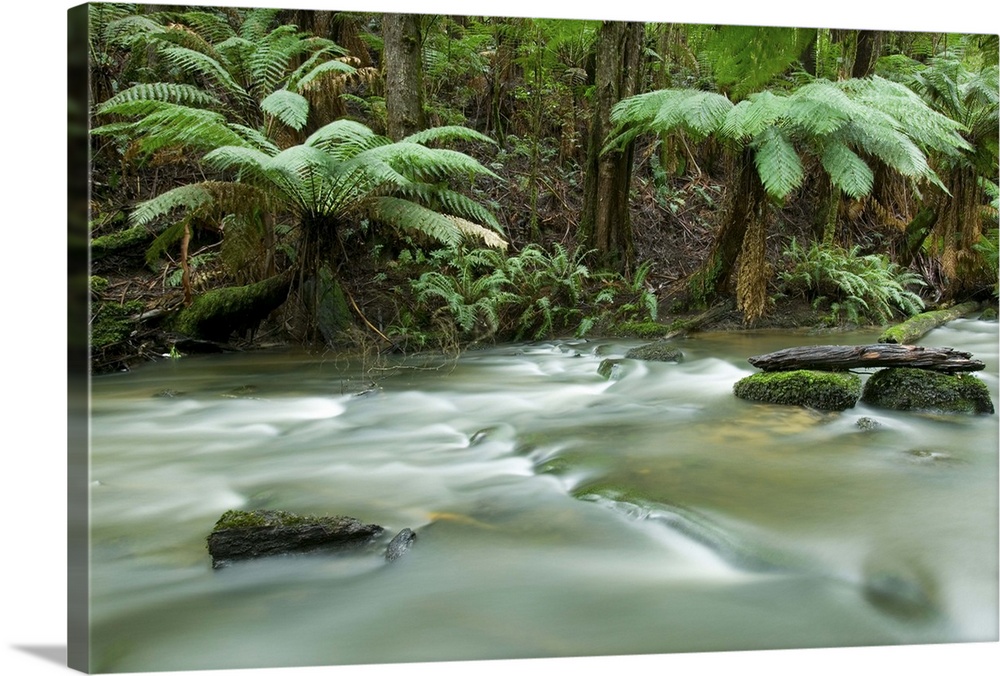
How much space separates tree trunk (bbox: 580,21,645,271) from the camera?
2666mm

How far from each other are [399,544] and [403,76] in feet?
5.29

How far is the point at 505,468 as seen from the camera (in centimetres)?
242

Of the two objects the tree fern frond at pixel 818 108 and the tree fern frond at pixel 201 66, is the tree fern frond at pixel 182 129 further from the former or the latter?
the tree fern frond at pixel 818 108

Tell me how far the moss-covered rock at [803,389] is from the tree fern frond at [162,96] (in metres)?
1.95

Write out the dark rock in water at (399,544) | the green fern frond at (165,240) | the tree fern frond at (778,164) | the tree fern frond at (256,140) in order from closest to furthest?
the dark rock in water at (399,544)
the green fern frond at (165,240)
the tree fern frond at (256,140)
the tree fern frond at (778,164)

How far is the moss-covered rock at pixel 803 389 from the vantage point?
2721mm

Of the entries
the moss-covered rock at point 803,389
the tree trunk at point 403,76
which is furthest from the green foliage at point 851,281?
the tree trunk at point 403,76

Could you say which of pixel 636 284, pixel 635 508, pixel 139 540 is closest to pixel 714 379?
pixel 636 284

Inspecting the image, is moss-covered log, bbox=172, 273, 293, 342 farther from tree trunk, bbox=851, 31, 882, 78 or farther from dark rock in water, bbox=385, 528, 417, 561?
tree trunk, bbox=851, 31, 882, 78

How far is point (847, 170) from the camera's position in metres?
2.88

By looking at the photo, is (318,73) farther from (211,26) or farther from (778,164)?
(778,164)

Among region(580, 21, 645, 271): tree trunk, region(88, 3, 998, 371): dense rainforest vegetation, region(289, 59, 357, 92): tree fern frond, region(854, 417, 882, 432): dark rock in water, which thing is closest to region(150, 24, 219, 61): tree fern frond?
region(88, 3, 998, 371): dense rainforest vegetation

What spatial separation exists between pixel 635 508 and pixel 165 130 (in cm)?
171

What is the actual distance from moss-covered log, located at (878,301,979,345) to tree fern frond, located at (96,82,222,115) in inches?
92.4
